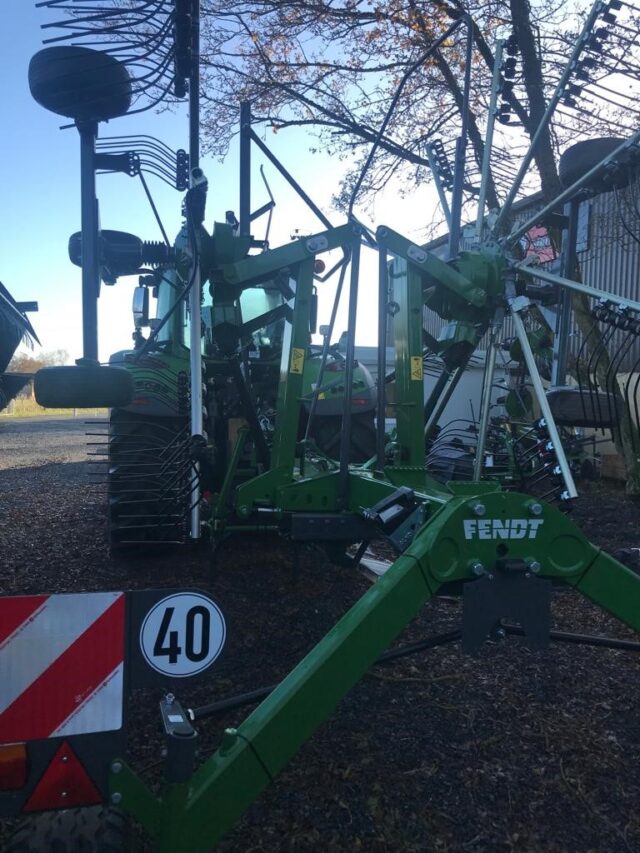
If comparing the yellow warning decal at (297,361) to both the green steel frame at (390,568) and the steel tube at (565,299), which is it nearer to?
the green steel frame at (390,568)

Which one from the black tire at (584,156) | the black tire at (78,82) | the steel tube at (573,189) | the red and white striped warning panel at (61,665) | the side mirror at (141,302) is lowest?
the red and white striped warning panel at (61,665)

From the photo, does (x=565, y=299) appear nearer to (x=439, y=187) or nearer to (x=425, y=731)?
(x=439, y=187)

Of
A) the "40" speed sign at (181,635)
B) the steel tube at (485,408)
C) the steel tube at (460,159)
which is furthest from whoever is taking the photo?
the steel tube at (460,159)

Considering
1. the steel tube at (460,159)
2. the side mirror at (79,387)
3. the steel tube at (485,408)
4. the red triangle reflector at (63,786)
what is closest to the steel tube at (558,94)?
the steel tube at (460,159)

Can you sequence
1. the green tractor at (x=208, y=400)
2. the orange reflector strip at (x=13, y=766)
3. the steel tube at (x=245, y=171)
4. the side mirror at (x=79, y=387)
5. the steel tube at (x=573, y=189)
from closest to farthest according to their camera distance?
1. the orange reflector strip at (x=13, y=766)
2. the side mirror at (x=79, y=387)
3. the steel tube at (x=573, y=189)
4. the green tractor at (x=208, y=400)
5. the steel tube at (x=245, y=171)

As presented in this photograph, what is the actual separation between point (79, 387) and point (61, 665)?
0.77 meters

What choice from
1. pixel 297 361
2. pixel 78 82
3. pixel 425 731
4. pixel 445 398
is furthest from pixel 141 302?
pixel 425 731

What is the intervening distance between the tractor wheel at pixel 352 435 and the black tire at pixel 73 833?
13.4ft

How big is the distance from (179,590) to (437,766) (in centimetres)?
151

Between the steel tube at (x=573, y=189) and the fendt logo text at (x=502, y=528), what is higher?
the steel tube at (x=573, y=189)

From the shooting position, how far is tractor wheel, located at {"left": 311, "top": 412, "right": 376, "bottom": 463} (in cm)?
591

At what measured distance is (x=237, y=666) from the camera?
12.4 feet

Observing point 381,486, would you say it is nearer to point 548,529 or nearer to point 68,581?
point 548,529

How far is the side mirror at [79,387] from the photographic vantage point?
2098mm
